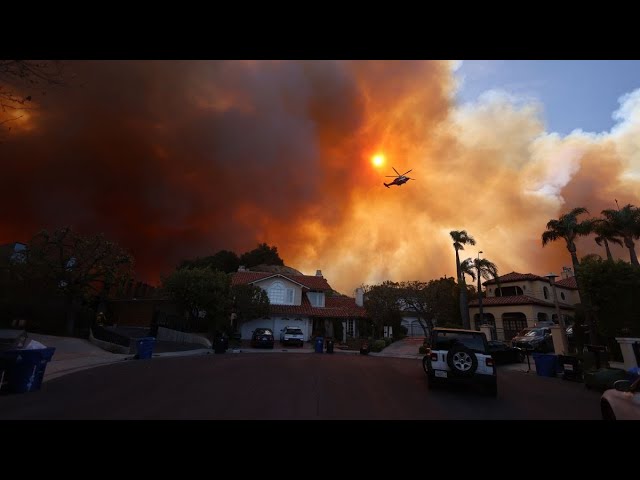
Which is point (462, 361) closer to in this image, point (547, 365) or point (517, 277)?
point (547, 365)

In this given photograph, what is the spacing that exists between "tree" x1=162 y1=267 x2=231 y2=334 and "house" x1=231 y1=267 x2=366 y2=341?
256 inches

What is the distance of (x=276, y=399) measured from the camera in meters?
8.14

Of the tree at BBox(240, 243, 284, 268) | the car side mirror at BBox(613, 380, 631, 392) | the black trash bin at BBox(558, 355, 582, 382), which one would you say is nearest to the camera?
the car side mirror at BBox(613, 380, 631, 392)

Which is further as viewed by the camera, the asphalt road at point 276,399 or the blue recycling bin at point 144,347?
the blue recycling bin at point 144,347

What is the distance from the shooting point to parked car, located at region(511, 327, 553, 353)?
21.1m

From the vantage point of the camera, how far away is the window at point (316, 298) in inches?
1522

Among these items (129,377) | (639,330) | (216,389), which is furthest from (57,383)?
(639,330)

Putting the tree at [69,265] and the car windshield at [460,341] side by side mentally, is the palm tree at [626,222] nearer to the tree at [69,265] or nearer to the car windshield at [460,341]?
the car windshield at [460,341]

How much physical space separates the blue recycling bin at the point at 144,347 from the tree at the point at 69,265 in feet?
22.5

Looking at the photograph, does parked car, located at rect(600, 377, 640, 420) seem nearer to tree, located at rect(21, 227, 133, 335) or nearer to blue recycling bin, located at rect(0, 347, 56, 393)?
blue recycling bin, located at rect(0, 347, 56, 393)

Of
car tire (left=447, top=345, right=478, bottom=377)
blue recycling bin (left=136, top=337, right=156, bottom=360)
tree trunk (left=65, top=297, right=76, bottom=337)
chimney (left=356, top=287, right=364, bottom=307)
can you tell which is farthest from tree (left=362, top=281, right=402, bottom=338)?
tree trunk (left=65, top=297, right=76, bottom=337)

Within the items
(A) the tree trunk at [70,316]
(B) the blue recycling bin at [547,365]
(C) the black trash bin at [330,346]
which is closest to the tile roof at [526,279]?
(C) the black trash bin at [330,346]
